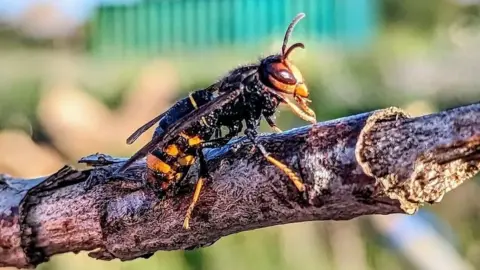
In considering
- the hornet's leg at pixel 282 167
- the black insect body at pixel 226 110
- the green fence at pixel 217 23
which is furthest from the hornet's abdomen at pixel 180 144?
the green fence at pixel 217 23

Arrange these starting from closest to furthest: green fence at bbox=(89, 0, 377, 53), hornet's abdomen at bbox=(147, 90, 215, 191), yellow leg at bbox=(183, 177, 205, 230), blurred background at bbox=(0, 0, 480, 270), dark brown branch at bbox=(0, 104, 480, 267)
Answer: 1. dark brown branch at bbox=(0, 104, 480, 267)
2. yellow leg at bbox=(183, 177, 205, 230)
3. hornet's abdomen at bbox=(147, 90, 215, 191)
4. blurred background at bbox=(0, 0, 480, 270)
5. green fence at bbox=(89, 0, 377, 53)

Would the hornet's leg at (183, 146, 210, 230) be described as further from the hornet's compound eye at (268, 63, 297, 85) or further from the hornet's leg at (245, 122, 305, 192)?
the hornet's compound eye at (268, 63, 297, 85)

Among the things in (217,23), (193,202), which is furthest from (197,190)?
(217,23)

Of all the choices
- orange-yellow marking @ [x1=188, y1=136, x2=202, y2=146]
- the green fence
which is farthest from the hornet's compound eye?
the green fence

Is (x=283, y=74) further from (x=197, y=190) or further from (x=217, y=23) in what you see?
(x=217, y=23)

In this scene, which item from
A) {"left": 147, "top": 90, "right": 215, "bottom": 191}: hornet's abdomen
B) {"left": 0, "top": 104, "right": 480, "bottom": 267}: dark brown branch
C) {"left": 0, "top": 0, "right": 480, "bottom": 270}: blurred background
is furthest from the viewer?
{"left": 0, "top": 0, "right": 480, "bottom": 270}: blurred background

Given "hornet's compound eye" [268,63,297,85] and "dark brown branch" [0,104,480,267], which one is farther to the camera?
"hornet's compound eye" [268,63,297,85]

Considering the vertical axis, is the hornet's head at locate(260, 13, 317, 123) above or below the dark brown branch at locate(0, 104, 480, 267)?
above

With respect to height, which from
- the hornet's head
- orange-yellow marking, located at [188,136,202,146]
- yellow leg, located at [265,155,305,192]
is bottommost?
orange-yellow marking, located at [188,136,202,146]

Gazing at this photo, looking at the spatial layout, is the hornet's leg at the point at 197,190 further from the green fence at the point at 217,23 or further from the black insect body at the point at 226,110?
the green fence at the point at 217,23
